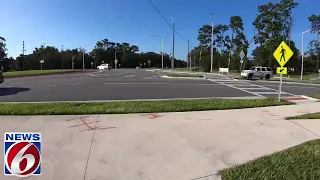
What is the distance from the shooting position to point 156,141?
668 cm

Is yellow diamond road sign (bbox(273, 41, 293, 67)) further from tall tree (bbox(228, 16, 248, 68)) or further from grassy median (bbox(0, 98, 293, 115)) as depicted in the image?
tall tree (bbox(228, 16, 248, 68))

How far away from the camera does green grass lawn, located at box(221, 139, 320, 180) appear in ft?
15.5

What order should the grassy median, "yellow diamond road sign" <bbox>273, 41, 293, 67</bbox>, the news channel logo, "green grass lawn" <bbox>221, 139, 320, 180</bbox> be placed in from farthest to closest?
1. "yellow diamond road sign" <bbox>273, 41, 293, 67</bbox>
2. the grassy median
3. "green grass lawn" <bbox>221, 139, 320, 180</bbox>
4. the news channel logo

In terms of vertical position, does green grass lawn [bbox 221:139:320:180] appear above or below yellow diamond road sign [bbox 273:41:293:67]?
below

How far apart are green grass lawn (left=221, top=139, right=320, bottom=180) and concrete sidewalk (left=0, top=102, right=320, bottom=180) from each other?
11.1 inches

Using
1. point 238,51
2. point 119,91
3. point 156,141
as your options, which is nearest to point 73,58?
point 238,51

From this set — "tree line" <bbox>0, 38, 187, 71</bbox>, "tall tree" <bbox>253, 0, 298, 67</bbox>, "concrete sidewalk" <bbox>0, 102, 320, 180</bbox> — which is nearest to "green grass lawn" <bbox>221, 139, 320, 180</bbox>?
"concrete sidewalk" <bbox>0, 102, 320, 180</bbox>

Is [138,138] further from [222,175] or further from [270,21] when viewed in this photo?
[270,21]

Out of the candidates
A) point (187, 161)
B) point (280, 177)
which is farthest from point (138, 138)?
point (280, 177)

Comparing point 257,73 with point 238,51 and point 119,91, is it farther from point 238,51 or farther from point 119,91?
point 238,51

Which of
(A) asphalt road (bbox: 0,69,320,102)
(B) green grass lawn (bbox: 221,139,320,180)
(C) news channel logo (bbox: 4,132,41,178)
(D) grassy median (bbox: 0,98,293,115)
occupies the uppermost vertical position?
(C) news channel logo (bbox: 4,132,41,178)

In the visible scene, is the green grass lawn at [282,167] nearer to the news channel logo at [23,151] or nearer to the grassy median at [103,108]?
the news channel logo at [23,151]

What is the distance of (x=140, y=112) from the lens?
1025 cm

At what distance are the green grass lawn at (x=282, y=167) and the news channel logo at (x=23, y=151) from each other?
2725 mm
